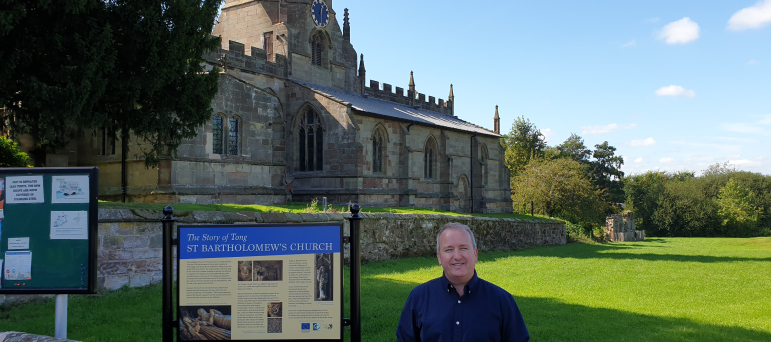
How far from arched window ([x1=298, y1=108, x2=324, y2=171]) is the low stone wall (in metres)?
8.18

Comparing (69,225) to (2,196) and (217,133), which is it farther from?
(217,133)

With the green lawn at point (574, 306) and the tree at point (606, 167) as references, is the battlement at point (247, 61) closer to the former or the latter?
the green lawn at point (574, 306)

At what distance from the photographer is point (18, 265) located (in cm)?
470

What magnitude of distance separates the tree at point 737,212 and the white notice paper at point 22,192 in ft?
194

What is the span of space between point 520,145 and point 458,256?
5623cm

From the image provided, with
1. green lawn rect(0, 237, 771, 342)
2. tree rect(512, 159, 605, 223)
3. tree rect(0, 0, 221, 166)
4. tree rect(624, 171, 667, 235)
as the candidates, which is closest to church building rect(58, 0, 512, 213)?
tree rect(512, 159, 605, 223)

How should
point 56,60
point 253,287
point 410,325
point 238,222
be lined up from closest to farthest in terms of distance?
point 410,325 → point 253,287 → point 238,222 → point 56,60

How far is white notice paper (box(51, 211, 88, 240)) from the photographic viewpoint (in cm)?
468

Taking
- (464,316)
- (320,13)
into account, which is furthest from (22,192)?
(320,13)

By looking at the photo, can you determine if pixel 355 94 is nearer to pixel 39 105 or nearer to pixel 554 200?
pixel 554 200

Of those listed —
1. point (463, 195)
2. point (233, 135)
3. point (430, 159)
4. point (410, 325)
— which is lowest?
point (410, 325)

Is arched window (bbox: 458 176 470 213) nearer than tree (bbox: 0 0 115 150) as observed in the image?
No

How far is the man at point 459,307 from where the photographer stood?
3668 mm

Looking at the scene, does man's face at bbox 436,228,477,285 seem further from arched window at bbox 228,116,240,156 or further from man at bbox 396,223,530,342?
arched window at bbox 228,116,240,156
